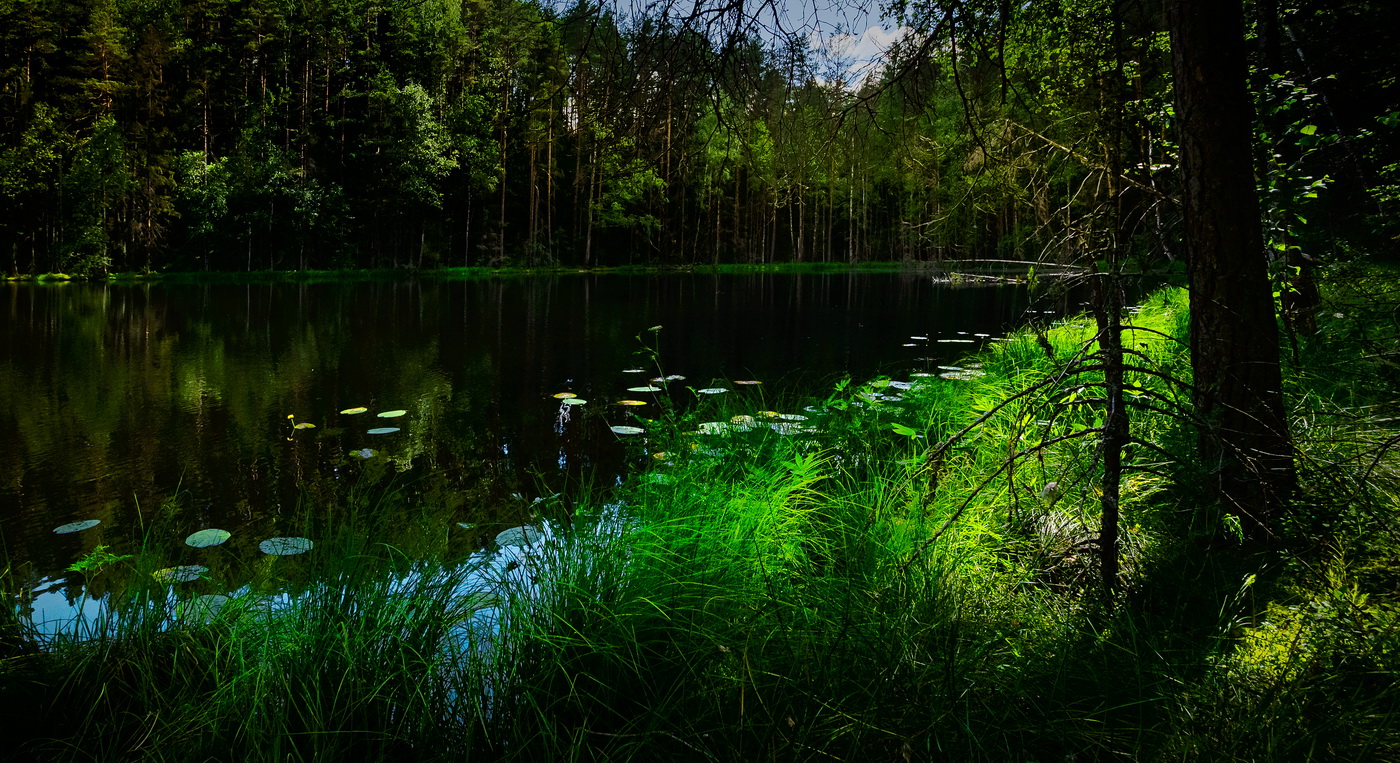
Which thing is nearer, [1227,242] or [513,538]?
[1227,242]

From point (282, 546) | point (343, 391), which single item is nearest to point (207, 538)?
point (282, 546)

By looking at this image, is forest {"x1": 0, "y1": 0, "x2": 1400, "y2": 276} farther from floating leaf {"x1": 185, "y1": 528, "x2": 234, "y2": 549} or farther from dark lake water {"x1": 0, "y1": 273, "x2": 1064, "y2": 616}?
floating leaf {"x1": 185, "y1": 528, "x2": 234, "y2": 549}

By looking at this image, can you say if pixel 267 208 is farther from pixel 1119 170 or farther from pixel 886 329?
pixel 1119 170

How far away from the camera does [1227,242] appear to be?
246 centimetres

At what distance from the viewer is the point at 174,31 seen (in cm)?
2941

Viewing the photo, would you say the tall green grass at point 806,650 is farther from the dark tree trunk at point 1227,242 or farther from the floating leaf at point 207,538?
the floating leaf at point 207,538

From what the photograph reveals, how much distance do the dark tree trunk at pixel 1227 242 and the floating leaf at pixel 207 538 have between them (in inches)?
166

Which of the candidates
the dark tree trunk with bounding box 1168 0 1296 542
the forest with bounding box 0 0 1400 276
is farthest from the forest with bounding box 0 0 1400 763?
the forest with bounding box 0 0 1400 276

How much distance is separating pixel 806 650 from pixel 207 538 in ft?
10.7

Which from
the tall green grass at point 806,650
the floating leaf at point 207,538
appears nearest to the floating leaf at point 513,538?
the tall green grass at point 806,650

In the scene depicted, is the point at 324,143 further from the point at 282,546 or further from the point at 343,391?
the point at 282,546

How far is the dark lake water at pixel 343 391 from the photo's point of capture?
4.34m

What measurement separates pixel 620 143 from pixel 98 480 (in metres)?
4.37

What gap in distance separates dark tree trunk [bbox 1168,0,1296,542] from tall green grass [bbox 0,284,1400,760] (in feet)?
0.72
